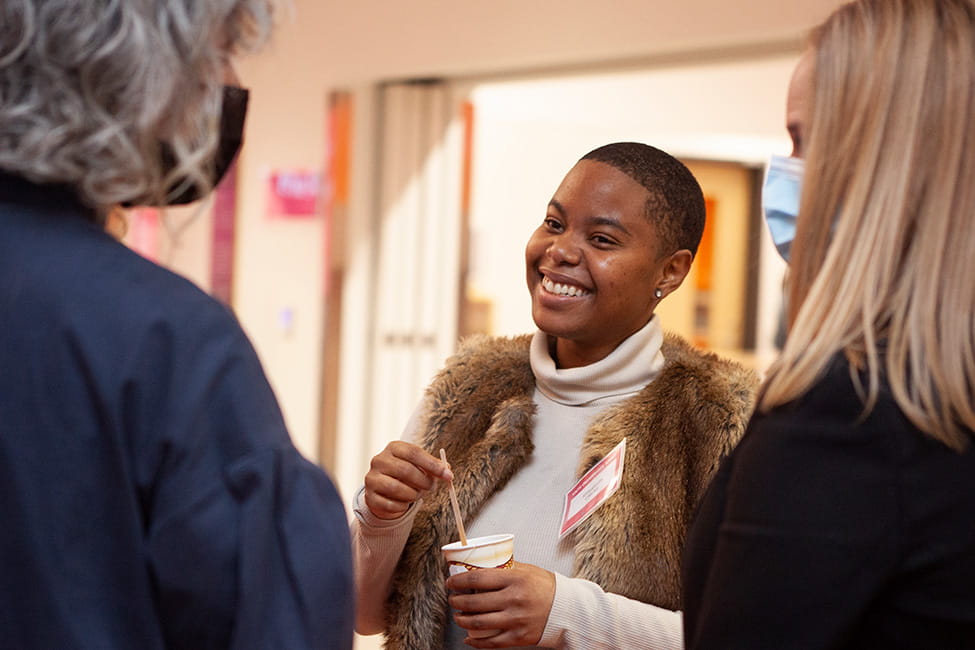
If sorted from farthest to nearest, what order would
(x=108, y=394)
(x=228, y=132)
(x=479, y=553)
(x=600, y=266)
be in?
(x=600, y=266) → (x=479, y=553) → (x=228, y=132) → (x=108, y=394)

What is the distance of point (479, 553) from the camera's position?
149 cm

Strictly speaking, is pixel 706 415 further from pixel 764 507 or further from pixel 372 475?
pixel 764 507

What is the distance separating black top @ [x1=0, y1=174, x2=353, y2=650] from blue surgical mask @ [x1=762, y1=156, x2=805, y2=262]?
67 cm

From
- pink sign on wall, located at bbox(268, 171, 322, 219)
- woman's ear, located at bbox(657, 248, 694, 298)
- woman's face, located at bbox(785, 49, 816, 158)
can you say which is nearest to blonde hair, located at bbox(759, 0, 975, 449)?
woman's face, located at bbox(785, 49, 816, 158)

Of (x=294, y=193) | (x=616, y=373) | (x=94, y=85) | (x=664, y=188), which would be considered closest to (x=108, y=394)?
(x=94, y=85)

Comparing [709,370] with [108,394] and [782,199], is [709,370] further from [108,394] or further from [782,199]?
[108,394]

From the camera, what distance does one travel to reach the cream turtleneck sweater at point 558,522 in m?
1.56

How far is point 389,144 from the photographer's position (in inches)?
235

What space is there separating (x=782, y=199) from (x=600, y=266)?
20.4 inches

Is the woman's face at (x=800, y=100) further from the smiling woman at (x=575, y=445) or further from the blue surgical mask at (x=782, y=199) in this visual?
the smiling woman at (x=575, y=445)

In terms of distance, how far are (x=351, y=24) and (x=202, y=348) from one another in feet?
16.5

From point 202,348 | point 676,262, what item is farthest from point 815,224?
point 676,262

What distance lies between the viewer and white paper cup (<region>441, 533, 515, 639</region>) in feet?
4.89

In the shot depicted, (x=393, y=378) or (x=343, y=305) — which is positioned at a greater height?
(x=343, y=305)
